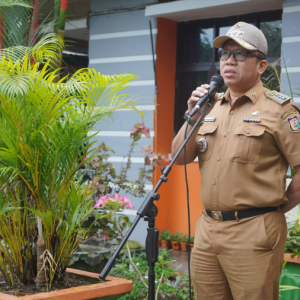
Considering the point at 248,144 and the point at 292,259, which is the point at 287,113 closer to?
the point at 248,144

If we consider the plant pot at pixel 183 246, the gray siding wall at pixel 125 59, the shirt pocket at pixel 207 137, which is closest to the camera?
the shirt pocket at pixel 207 137

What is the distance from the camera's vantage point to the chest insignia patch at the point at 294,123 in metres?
2.60

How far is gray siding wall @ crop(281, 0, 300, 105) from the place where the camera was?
558 cm

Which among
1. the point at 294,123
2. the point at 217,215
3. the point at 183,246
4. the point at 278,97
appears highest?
the point at 278,97

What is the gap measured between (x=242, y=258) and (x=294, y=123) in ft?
2.41

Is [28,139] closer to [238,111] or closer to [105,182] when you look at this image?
[238,111]

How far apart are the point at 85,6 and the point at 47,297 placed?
6037mm

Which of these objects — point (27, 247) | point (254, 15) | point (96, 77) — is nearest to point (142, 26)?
point (254, 15)

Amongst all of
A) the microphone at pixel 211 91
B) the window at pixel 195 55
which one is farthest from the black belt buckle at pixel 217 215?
the window at pixel 195 55

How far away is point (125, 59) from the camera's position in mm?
6957

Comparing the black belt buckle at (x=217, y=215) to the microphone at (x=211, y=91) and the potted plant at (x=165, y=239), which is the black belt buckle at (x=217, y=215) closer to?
the microphone at (x=211, y=91)

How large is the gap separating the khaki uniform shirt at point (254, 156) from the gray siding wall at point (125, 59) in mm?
3880

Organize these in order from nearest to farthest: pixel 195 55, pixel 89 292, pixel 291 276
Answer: pixel 89 292, pixel 291 276, pixel 195 55

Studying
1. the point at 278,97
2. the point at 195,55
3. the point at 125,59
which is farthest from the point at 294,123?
the point at 125,59
